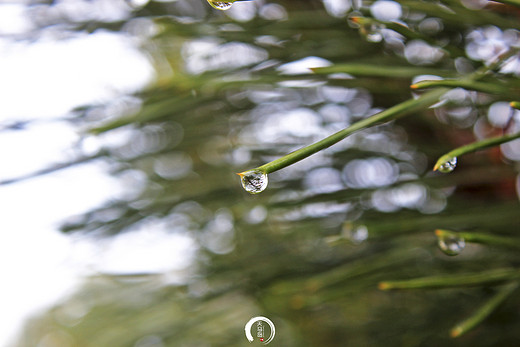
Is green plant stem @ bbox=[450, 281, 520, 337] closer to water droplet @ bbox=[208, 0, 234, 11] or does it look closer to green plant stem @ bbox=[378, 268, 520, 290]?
green plant stem @ bbox=[378, 268, 520, 290]

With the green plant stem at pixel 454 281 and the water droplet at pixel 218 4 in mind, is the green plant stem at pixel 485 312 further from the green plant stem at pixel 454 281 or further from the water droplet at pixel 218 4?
the water droplet at pixel 218 4

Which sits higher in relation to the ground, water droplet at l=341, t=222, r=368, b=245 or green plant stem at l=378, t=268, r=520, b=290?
green plant stem at l=378, t=268, r=520, b=290

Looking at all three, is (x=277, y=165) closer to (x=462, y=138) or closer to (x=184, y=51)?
(x=462, y=138)

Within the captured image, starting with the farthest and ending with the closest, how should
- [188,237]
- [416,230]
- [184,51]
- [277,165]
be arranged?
[184,51], [188,237], [416,230], [277,165]

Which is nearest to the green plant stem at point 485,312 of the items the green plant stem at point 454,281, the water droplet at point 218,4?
the green plant stem at point 454,281

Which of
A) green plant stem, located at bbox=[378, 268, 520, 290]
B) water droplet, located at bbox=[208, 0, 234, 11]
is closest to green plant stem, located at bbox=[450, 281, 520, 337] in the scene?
green plant stem, located at bbox=[378, 268, 520, 290]

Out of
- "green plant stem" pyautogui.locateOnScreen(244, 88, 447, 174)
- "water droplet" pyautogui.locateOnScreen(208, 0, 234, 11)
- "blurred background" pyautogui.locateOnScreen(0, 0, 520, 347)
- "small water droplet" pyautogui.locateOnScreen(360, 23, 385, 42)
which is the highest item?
"water droplet" pyautogui.locateOnScreen(208, 0, 234, 11)

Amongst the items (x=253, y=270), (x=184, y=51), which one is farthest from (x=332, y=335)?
(x=184, y=51)

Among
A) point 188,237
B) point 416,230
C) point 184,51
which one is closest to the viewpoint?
point 416,230

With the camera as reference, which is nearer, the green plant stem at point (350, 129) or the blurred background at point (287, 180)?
the green plant stem at point (350, 129)
